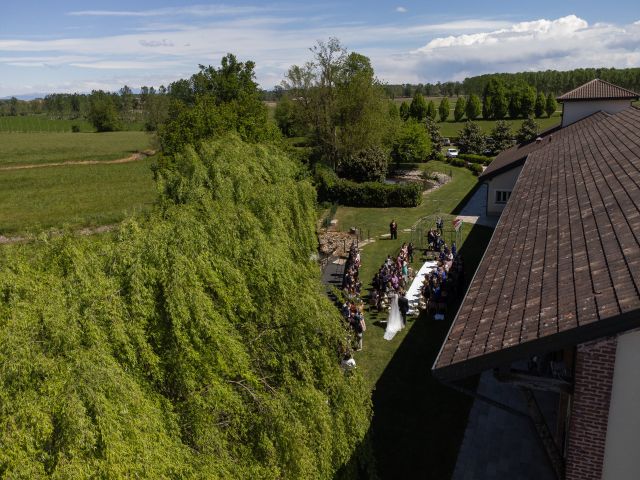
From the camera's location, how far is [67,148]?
85.8 metres

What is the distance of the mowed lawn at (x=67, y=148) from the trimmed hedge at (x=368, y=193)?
39.4m

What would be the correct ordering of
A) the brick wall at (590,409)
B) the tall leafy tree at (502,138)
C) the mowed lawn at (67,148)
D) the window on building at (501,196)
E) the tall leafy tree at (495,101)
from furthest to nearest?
the tall leafy tree at (495,101) → the mowed lawn at (67,148) → the tall leafy tree at (502,138) → the window on building at (501,196) → the brick wall at (590,409)

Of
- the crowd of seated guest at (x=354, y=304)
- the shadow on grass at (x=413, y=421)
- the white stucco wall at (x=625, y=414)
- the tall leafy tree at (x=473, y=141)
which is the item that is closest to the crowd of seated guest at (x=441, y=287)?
the shadow on grass at (x=413, y=421)

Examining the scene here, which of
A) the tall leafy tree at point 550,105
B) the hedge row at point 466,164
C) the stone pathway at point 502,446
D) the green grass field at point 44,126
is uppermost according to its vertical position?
the green grass field at point 44,126

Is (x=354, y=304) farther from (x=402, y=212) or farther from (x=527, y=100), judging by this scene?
(x=527, y=100)

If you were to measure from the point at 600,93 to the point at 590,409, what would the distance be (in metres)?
29.6

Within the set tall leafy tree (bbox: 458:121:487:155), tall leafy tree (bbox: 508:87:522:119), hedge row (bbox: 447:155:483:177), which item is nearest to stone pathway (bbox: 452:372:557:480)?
hedge row (bbox: 447:155:483:177)

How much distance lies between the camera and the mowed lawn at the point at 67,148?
72.1 m

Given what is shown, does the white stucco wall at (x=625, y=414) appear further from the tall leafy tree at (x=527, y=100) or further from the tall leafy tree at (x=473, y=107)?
the tall leafy tree at (x=473, y=107)

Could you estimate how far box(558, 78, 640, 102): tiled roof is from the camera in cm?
2872

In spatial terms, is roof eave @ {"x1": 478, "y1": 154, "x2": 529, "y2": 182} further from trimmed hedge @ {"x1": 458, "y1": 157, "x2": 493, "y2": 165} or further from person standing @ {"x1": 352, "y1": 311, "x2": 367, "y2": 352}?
trimmed hedge @ {"x1": 458, "y1": 157, "x2": 493, "y2": 165}

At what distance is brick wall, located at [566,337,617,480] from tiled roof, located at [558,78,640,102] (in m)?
28.6

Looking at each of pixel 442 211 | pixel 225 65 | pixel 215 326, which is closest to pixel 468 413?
pixel 215 326

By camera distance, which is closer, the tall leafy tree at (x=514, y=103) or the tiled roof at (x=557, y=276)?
the tiled roof at (x=557, y=276)
